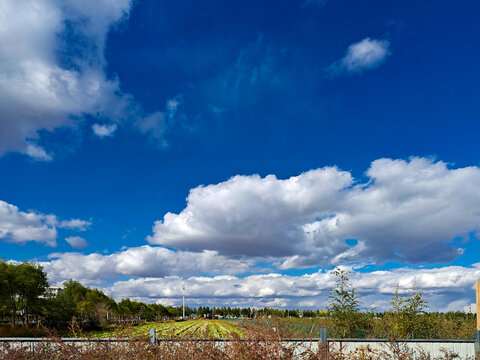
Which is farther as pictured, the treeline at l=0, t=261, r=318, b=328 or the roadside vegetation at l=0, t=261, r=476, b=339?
the treeline at l=0, t=261, r=318, b=328

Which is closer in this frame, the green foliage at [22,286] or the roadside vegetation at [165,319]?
the roadside vegetation at [165,319]

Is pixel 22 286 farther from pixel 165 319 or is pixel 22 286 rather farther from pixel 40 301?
pixel 165 319

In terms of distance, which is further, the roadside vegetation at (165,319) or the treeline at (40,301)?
the treeline at (40,301)

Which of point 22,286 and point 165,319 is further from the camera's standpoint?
point 22,286

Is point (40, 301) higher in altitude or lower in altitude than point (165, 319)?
lower

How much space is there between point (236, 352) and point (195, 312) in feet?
620

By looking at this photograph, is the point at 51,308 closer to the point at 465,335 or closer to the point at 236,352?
the point at 465,335

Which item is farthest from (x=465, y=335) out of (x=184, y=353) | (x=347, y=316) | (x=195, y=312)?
(x=195, y=312)

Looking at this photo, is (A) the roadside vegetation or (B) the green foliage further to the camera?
(B) the green foliage

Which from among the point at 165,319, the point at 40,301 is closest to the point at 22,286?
the point at 40,301

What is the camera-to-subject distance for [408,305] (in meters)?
18.0

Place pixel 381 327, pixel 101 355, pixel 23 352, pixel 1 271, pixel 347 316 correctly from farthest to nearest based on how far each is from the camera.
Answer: pixel 1 271
pixel 381 327
pixel 347 316
pixel 23 352
pixel 101 355

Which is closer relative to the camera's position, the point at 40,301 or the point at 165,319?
the point at 165,319

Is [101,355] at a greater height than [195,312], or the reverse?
[101,355]
